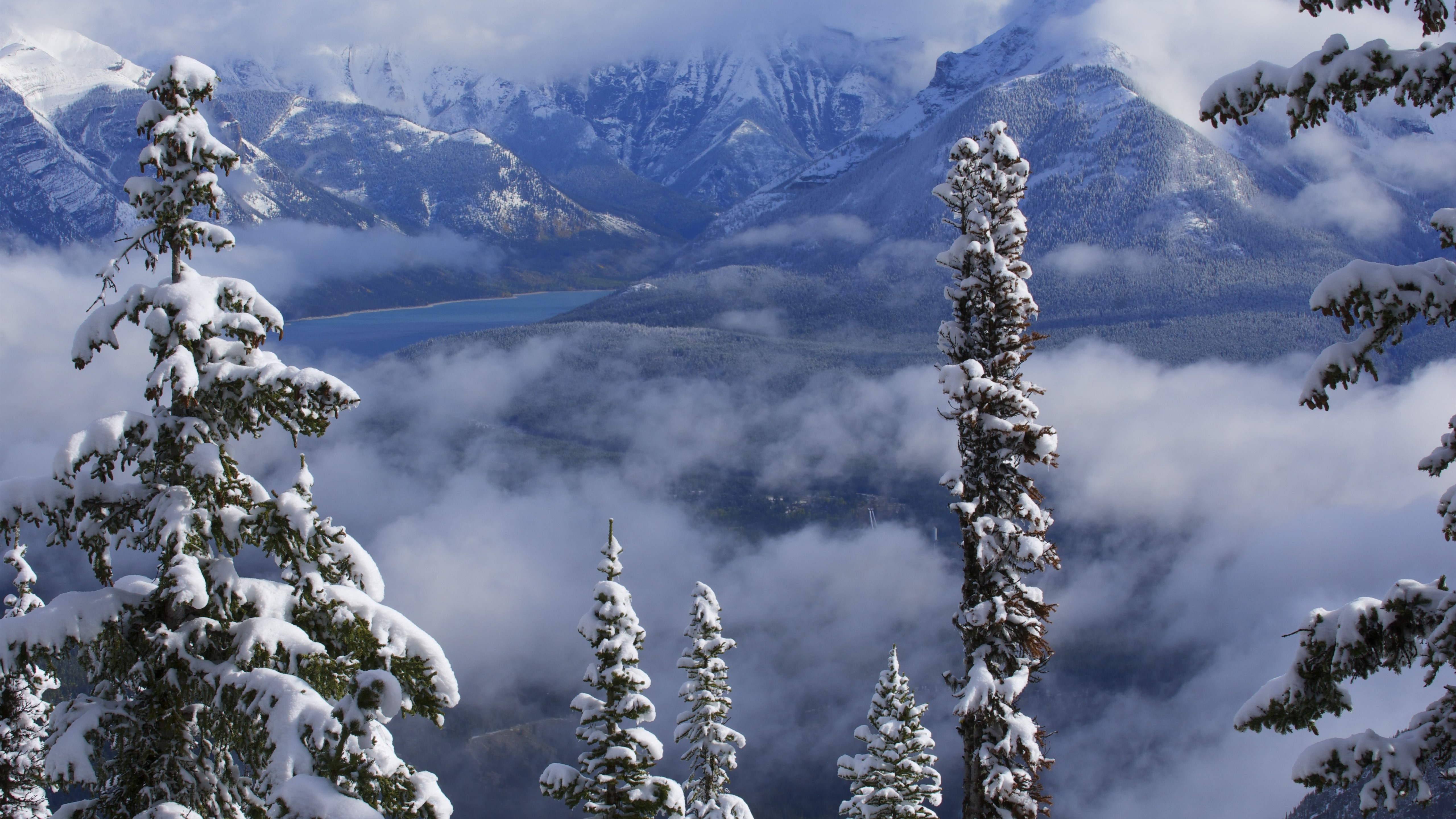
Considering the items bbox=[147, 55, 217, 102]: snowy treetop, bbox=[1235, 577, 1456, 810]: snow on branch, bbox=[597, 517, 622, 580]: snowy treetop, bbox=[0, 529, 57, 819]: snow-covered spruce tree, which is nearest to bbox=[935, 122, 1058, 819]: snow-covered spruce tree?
bbox=[597, 517, 622, 580]: snowy treetop

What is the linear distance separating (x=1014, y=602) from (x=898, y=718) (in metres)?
16.6

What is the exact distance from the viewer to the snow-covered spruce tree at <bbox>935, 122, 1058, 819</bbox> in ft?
51.1

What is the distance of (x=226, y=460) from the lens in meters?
9.48

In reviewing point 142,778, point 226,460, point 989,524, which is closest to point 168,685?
point 142,778

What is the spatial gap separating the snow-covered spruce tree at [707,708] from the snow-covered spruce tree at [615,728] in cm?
672

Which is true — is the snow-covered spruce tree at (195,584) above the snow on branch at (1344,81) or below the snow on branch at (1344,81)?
below

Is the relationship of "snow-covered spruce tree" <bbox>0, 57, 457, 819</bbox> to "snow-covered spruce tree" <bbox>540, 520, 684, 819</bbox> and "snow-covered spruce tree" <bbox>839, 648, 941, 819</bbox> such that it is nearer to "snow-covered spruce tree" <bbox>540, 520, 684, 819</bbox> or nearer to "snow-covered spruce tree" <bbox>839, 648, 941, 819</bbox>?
"snow-covered spruce tree" <bbox>540, 520, 684, 819</bbox>

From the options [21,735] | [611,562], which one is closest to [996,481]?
[611,562]

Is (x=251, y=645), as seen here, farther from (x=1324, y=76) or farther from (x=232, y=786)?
(x=1324, y=76)

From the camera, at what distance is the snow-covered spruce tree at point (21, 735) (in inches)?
639

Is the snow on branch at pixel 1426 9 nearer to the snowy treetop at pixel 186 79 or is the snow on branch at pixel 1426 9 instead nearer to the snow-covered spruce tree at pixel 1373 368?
the snow-covered spruce tree at pixel 1373 368

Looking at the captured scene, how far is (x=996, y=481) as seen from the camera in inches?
642

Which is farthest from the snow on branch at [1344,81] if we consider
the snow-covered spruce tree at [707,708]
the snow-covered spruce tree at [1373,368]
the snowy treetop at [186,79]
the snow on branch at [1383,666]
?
the snow-covered spruce tree at [707,708]

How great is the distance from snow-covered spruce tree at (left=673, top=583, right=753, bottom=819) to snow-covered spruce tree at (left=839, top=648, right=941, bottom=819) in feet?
12.0
